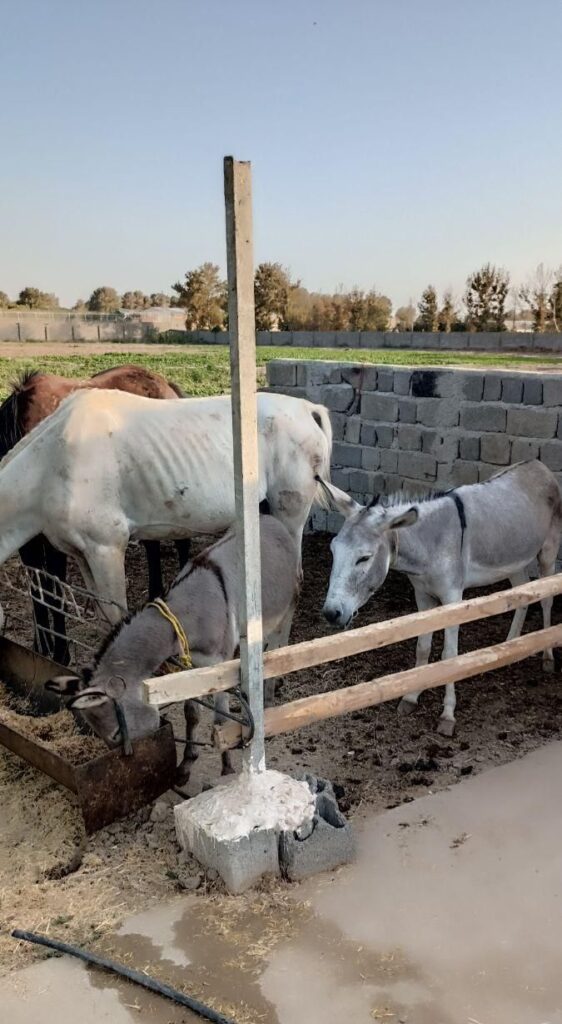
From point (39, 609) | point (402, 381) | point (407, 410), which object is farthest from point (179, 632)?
point (402, 381)

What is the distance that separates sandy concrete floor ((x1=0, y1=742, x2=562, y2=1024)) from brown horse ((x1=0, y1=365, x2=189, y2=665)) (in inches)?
90.6

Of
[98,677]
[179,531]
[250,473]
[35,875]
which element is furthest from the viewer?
[179,531]

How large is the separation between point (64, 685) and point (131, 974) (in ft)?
4.48

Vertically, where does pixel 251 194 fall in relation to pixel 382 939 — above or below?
above

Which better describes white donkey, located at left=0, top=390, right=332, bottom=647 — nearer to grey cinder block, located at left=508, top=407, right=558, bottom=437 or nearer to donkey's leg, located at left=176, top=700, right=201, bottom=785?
donkey's leg, located at left=176, top=700, right=201, bottom=785

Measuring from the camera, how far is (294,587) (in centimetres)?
500

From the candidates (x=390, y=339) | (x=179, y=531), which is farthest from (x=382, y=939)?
(x=390, y=339)

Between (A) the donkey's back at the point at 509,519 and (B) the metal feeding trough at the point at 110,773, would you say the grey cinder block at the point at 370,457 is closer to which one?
(A) the donkey's back at the point at 509,519

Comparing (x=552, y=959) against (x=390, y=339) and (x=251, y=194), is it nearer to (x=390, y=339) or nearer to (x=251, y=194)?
(x=251, y=194)

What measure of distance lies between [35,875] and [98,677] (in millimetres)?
894

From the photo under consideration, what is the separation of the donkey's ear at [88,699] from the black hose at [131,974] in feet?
3.04

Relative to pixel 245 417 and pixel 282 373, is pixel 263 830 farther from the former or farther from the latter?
pixel 282 373

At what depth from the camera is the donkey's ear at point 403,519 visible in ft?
14.2

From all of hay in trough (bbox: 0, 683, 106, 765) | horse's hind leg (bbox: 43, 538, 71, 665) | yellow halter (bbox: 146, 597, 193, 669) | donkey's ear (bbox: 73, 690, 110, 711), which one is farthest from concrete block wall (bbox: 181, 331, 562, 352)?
donkey's ear (bbox: 73, 690, 110, 711)
